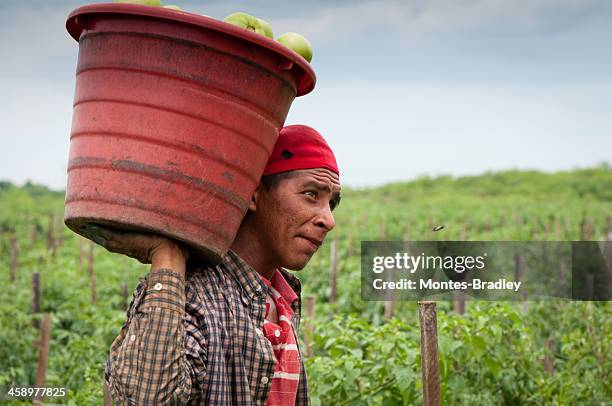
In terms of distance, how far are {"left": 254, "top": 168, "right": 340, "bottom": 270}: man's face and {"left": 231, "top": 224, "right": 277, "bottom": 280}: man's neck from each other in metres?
0.05

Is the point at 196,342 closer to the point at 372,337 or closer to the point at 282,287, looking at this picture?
the point at 282,287

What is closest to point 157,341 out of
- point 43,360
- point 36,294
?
point 43,360

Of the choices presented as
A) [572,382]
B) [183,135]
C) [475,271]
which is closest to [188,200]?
[183,135]

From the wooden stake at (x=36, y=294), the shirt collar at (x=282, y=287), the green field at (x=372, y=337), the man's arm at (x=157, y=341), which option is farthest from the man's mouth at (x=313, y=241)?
the wooden stake at (x=36, y=294)

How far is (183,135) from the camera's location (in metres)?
1.76

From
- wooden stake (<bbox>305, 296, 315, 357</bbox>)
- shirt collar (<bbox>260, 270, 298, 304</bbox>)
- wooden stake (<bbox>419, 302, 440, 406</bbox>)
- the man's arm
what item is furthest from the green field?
the man's arm

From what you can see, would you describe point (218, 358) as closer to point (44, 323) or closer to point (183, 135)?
point (183, 135)

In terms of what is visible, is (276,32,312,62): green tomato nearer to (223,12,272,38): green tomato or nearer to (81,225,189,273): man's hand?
(223,12,272,38): green tomato

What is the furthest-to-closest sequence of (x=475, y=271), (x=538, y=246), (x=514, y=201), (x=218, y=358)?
(x=514, y=201), (x=538, y=246), (x=475, y=271), (x=218, y=358)

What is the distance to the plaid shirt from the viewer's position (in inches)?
68.1

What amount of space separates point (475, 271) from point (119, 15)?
2.13 m

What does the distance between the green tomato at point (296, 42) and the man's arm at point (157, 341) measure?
567 mm

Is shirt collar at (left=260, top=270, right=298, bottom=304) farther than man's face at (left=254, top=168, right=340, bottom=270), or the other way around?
shirt collar at (left=260, top=270, right=298, bottom=304)

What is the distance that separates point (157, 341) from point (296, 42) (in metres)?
0.79
